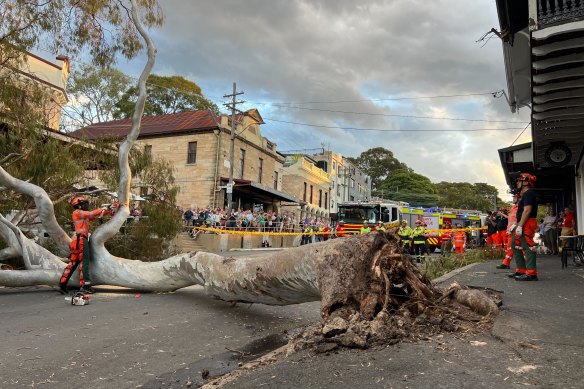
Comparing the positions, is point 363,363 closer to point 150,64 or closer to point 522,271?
point 522,271

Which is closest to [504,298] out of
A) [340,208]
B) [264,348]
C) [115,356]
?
[264,348]

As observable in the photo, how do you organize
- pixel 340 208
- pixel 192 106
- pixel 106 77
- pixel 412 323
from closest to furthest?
pixel 412 323
pixel 340 208
pixel 106 77
pixel 192 106

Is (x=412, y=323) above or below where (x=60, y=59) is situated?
below

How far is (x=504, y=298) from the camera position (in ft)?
18.1

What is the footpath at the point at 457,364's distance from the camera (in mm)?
2768

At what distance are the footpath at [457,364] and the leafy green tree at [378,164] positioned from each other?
7593 centimetres

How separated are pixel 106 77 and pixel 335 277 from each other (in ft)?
114

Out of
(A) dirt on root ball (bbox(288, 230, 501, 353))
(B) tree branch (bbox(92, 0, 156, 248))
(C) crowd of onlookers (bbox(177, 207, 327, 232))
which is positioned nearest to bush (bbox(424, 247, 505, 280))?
(A) dirt on root ball (bbox(288, 230, 501, 353))

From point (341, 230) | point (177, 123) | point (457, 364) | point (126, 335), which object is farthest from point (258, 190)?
point (457, 364)

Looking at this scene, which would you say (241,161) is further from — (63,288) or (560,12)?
(560,12)

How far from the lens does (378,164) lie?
3140 inches

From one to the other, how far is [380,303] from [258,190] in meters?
28.9

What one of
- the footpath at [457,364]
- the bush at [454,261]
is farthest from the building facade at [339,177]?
the footpath at [457,364]

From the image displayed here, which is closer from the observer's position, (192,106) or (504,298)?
(504,298)
